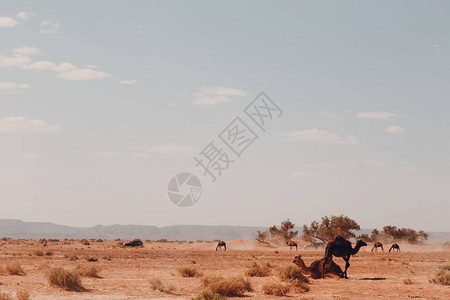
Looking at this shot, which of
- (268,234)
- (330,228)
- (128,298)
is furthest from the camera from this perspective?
(268,234)

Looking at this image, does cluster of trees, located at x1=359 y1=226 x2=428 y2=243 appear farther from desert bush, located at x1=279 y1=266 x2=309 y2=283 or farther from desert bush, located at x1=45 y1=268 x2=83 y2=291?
desert bush, located at x1=45 y1=268 x2=83 y2=291

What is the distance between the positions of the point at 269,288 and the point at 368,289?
4.38m

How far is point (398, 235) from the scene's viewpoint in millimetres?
76938

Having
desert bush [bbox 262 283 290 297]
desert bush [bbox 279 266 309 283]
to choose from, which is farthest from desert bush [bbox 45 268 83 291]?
desert bush [bbox 279 266 309 283]

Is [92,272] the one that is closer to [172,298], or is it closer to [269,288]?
[172,298]

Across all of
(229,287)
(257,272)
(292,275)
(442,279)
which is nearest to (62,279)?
(229,287)

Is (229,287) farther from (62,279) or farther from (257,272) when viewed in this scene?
(257,272)

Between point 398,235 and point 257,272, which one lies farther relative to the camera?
point 398,235

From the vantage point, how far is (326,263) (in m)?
23.1

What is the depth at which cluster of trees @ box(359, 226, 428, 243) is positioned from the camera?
75.4 m

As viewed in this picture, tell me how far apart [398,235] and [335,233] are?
43.5 ft

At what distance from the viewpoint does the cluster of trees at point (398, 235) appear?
75438 mm

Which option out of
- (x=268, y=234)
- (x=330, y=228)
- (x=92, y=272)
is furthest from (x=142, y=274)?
(x=268, y=234)

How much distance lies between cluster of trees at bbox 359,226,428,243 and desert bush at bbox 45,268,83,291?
217 feet
